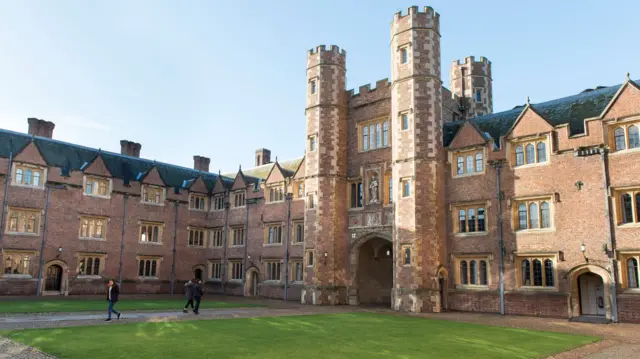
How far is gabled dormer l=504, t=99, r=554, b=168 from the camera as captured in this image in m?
24.1

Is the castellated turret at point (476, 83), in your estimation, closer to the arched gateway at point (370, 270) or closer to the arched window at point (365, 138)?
the arched window at point (365, 138)

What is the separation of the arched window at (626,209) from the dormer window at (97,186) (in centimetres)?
3222

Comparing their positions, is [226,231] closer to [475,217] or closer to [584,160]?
[475,217]

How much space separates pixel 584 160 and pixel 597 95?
13.4 ft

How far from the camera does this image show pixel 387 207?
29109mm

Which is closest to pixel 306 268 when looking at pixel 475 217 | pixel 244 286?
pixel 244 286

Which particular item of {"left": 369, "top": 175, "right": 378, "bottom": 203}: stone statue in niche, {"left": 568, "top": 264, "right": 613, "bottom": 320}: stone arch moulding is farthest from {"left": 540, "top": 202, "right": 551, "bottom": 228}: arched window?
{"left": 369, "top": 175, "right": 378, "bottom": 203}: stone statue in niche

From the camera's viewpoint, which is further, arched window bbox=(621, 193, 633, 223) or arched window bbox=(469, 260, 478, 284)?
arched window bbox=(469, 260, 478, 284)

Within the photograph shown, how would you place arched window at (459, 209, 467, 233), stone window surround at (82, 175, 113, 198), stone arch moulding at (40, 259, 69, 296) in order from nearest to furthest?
arched window at (459, 209, 467, 233) → stone arch moulding at (40, 259, 69, 296) → stone window surround at (82, 175, 113, 198)

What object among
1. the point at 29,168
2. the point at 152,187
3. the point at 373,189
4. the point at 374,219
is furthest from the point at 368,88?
the point at 29,168

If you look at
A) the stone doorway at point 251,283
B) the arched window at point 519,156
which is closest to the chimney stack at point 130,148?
the stone doorway at point 251,283

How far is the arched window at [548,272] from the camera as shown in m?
23.3

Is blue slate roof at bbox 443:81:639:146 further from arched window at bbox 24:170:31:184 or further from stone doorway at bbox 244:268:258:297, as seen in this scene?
arched window at bbox 24:170:31:184

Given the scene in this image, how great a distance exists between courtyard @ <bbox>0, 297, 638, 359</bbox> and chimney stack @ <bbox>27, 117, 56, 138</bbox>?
18939mm
